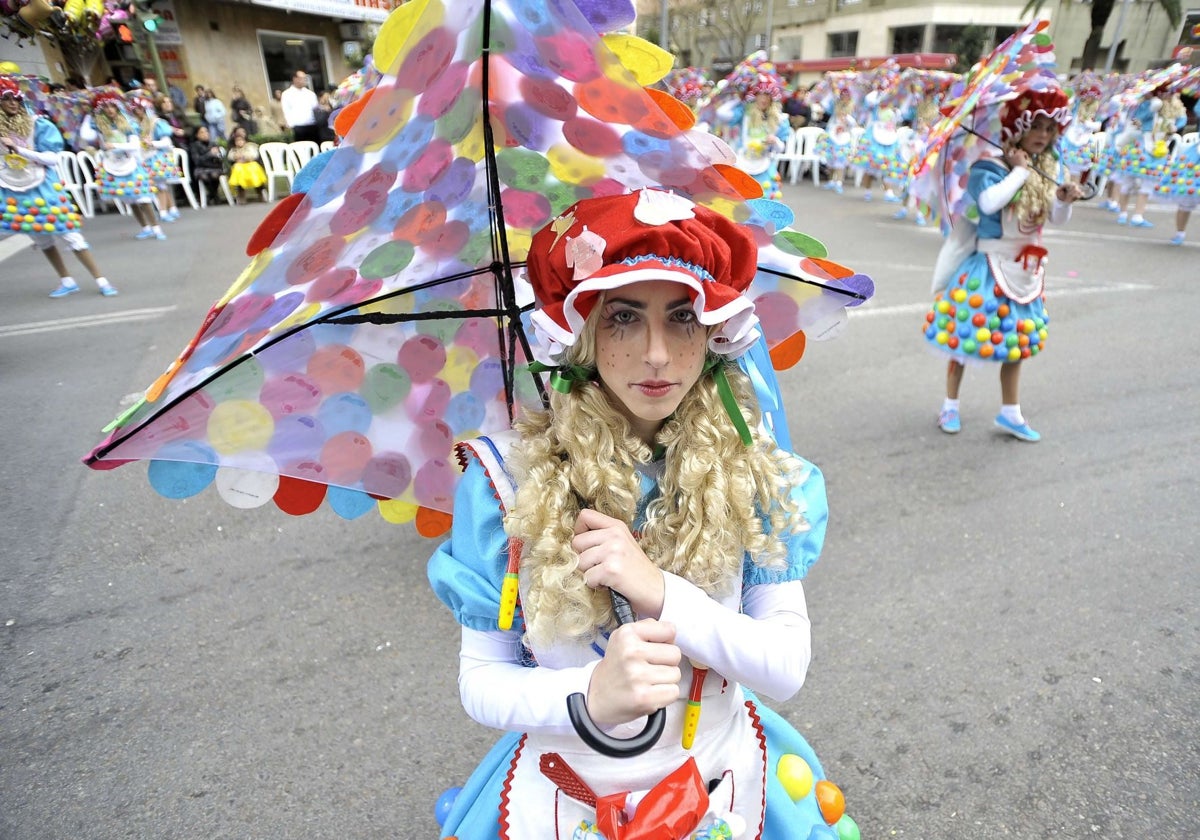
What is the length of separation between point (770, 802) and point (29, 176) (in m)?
7.76

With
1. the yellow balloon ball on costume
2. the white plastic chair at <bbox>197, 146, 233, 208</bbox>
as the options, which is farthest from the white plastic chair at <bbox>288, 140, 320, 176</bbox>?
the yellow balloon ball on costume

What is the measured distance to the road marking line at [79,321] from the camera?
20.4 feet

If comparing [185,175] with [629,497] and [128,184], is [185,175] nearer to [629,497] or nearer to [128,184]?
[128,184]

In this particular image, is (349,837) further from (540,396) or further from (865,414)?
(865,414)

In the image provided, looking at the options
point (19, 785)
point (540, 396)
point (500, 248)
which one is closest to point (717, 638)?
point (540, 396)

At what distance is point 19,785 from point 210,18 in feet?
70.2

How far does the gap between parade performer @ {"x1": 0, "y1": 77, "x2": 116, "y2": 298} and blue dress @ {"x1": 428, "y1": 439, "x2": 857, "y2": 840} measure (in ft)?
23.6

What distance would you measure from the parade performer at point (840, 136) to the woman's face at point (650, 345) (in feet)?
47.5

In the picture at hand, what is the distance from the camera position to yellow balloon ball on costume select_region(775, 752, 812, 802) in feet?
4.50

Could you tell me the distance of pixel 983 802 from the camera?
6.52 feet

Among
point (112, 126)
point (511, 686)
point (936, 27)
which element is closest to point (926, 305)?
point (511, 686)

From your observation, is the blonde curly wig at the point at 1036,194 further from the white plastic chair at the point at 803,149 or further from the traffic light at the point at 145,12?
the traffic light at the point at 145,12

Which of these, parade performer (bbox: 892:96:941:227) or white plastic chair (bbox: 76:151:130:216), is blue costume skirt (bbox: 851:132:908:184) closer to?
parade performer (bbox: 892:96:941:227)

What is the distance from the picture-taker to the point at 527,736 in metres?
1.33
